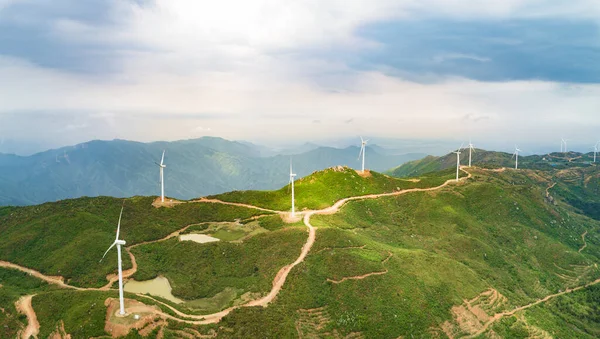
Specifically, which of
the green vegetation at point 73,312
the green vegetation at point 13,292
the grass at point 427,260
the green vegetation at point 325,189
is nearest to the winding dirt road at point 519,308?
the grass at point 427,260

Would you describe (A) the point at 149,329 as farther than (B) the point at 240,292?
No

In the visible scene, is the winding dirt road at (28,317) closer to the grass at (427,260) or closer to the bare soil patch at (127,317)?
the bare soil patch at (127,317)

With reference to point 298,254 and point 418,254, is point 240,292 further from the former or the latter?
point 418,254

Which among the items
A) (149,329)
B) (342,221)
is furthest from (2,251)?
(342,221)

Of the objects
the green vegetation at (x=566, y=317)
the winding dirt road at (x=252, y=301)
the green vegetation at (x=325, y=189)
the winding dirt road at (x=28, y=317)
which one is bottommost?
the green vegetation at (x=566, y=317)

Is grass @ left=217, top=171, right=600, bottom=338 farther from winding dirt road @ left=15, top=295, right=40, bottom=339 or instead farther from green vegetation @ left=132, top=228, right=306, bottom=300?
winding dirt road @ left=15, top=295, right=40, bottom=339

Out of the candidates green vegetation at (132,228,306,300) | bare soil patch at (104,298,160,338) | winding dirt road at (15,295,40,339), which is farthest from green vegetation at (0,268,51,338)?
green vegetation at (132,228,306,300)

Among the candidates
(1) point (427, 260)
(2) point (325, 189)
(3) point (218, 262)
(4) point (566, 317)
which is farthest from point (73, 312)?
(4) point (566, 317)

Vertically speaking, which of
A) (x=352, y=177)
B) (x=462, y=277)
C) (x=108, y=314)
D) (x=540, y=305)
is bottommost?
(x=540, y=305)
